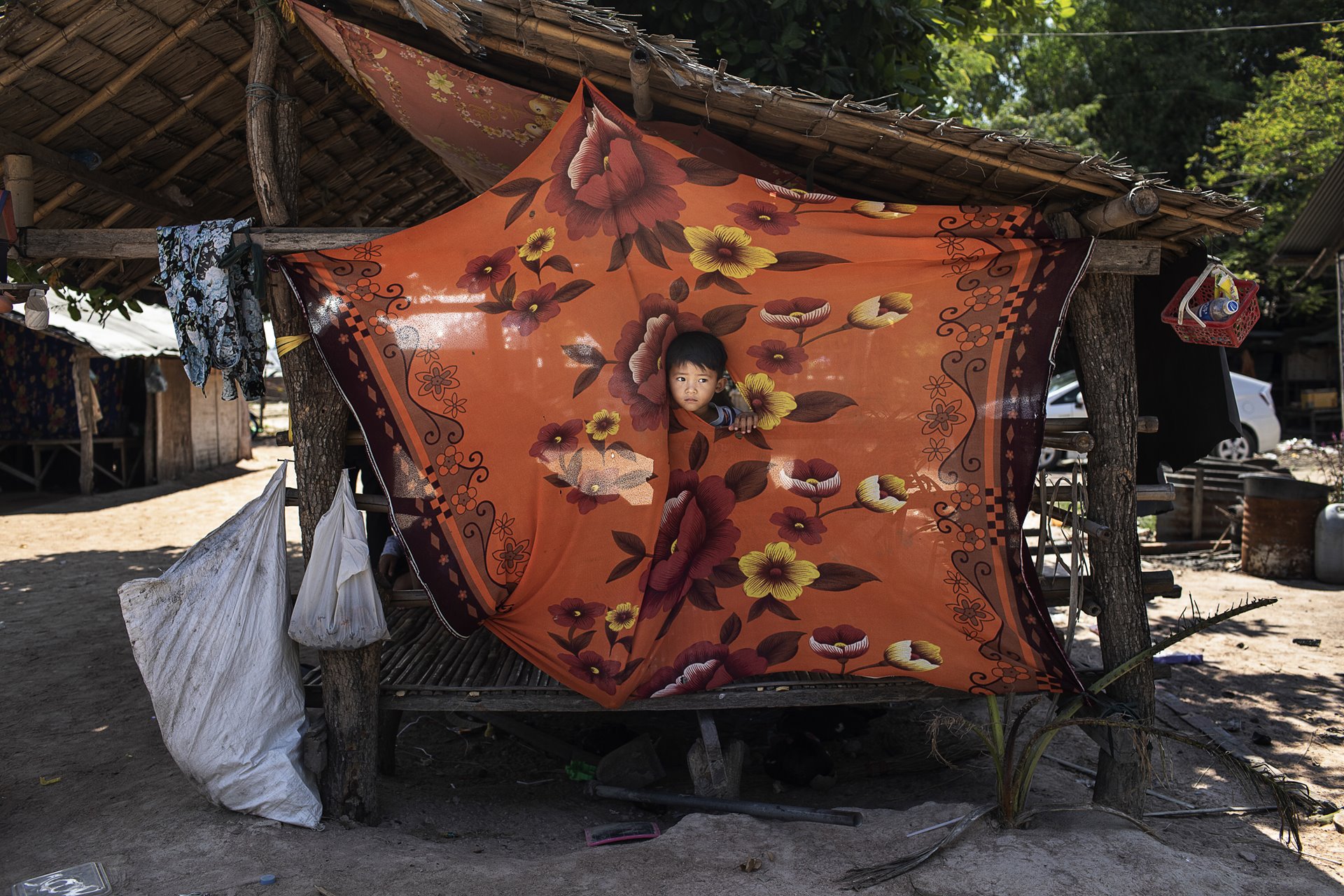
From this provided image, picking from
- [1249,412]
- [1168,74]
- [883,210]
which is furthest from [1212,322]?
[1168,74]

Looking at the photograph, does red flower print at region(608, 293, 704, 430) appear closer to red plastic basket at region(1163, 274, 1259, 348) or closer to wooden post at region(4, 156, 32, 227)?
red plastic basket at region(1163, 274, 1259, 348)

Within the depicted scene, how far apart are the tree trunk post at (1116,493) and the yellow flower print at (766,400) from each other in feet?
4.42

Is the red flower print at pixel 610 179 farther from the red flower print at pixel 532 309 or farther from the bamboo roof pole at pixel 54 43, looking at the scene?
the bamboo roof pole at pixel 54 43

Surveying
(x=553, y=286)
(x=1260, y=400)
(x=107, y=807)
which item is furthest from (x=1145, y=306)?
(x=1260, y=400)

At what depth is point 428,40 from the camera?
153 inches

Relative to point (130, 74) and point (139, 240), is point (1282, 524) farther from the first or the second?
point (130, 74)

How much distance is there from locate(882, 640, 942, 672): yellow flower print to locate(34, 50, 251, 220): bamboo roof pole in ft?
13.6

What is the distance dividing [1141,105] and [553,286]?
21.0 m

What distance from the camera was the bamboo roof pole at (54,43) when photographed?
3748 millimetres

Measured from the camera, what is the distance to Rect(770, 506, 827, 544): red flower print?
12.9 feet

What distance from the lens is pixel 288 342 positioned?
12.8 ft

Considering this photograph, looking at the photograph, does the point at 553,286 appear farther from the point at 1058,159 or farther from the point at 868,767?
the point at 868,767

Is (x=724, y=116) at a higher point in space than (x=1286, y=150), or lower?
lower

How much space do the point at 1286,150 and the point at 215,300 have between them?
601 inches
